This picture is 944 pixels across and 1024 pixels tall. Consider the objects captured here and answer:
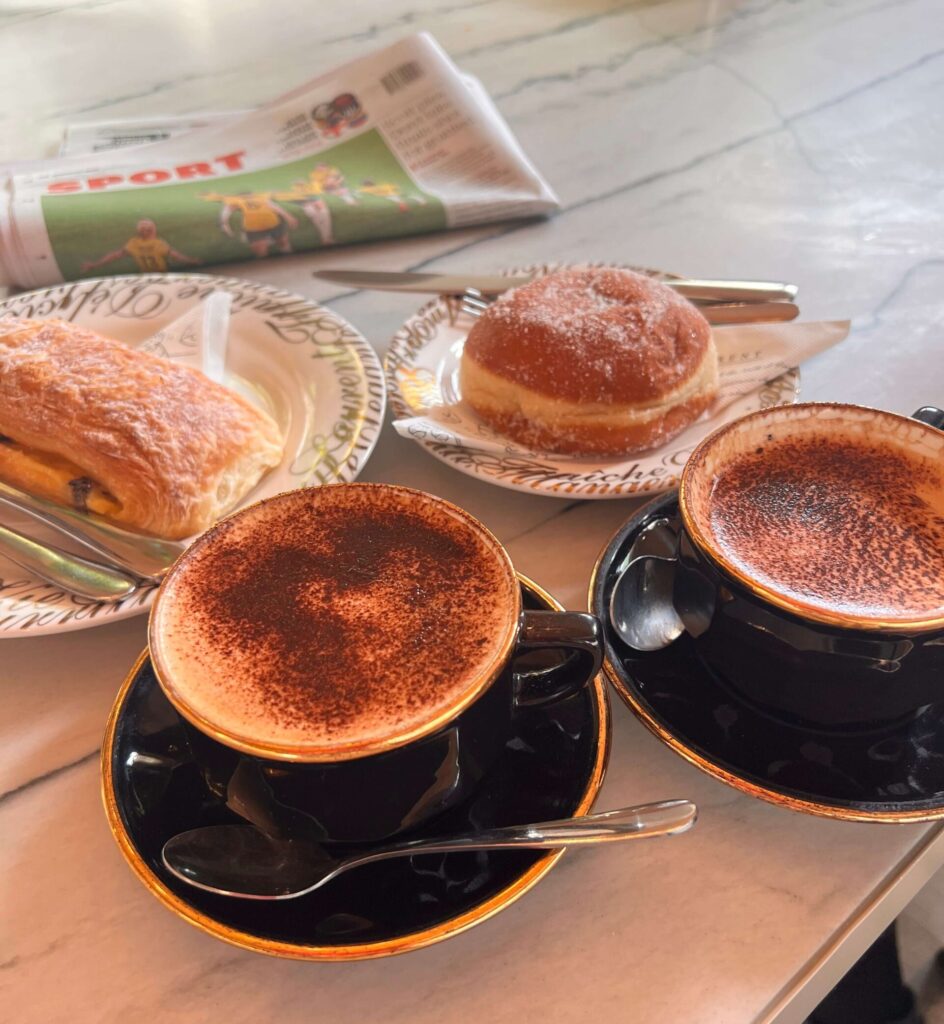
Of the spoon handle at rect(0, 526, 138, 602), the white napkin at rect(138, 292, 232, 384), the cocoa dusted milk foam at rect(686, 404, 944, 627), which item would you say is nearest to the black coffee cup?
the cocoa dusted milk foam at rect(686, 404, 944, 627)

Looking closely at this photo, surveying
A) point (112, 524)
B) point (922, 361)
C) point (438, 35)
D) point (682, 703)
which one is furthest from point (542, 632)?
point (438, 35)

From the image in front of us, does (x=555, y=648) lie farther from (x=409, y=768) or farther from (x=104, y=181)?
(x=104, y=181)

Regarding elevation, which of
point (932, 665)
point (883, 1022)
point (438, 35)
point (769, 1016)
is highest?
point (438, 35)

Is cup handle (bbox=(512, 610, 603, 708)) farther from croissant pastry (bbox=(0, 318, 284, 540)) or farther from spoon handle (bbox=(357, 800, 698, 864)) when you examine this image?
croissant pastry (bbox=(0, 318, 284, 540))

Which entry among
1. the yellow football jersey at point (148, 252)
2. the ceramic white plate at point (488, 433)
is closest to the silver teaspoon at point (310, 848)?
the ceramic white plate at point (488, 433)

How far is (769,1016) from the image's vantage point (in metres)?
0.47

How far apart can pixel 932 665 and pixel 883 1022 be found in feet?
2.09

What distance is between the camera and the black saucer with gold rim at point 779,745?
0.50 m

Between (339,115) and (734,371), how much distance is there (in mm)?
744

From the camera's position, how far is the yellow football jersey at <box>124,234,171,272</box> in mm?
1108

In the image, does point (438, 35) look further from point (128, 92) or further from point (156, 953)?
point (156, 953)

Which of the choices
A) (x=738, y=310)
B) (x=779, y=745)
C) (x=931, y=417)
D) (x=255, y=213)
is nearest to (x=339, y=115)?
(x=255, y=213)

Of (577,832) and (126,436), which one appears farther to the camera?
(126,436)

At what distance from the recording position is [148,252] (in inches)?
43.9
